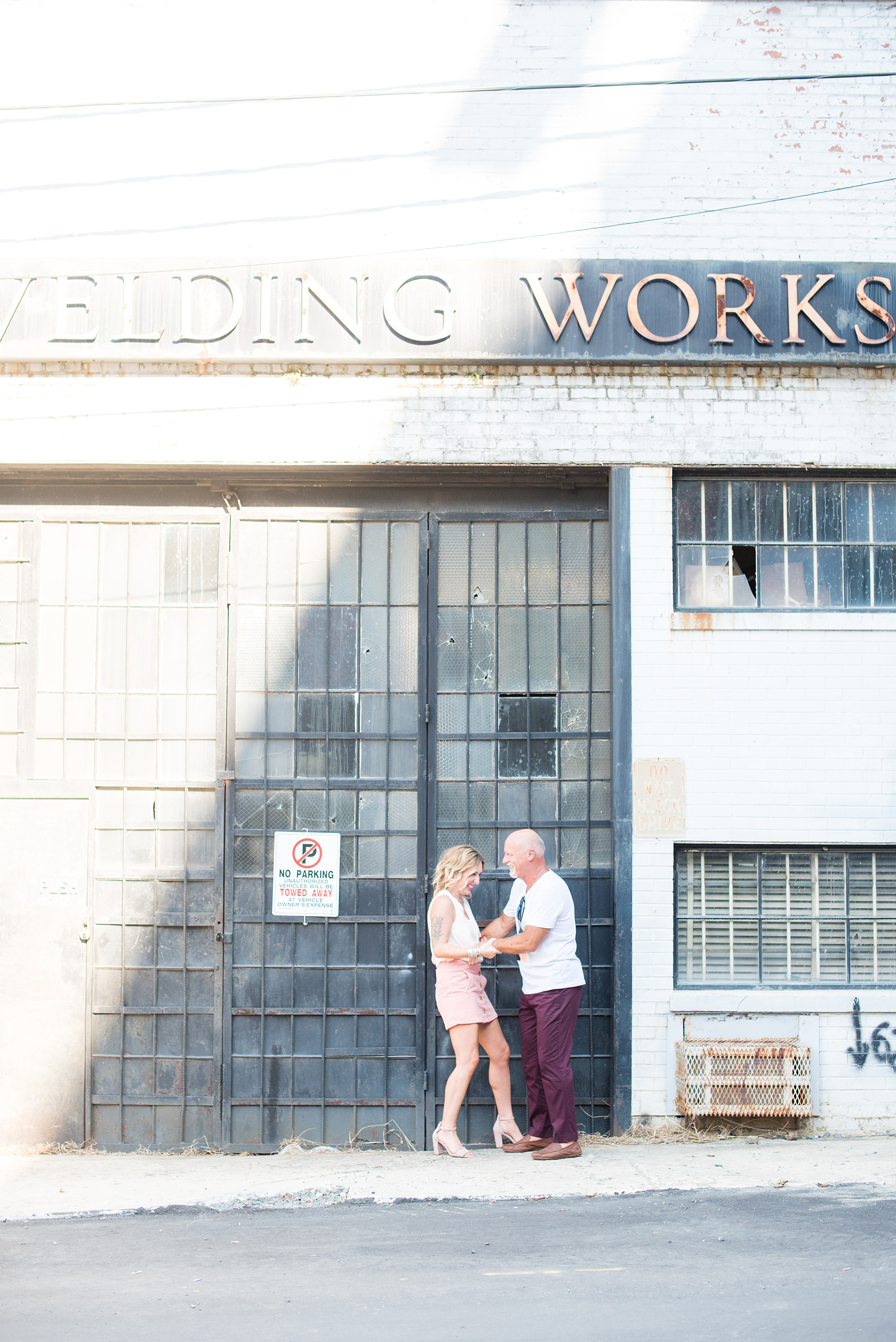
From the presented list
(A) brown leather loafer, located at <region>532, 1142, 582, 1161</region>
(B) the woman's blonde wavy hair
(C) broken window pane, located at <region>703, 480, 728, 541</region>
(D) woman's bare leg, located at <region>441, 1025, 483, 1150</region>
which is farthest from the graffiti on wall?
(C) broken window pane, located at <region>703, 480, 728, 541</region>

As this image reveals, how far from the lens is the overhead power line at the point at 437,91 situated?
25.6 ft

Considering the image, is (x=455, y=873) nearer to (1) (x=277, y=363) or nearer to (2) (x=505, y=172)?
(1) (x=277, y=363)

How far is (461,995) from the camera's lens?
23.0 feet

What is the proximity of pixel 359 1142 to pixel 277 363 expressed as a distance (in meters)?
5.17

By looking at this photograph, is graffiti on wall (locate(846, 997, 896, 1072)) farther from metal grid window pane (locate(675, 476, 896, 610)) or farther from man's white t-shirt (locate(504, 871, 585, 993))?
metal grid window pane (locate(675, 476, 896, 610))

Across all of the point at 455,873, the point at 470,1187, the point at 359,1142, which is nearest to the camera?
the point at 470,1187

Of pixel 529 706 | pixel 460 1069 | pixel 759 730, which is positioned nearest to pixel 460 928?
pixel 460 1069

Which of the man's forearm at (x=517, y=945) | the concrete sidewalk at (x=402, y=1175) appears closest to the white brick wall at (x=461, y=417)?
the man's forearm at (x=517, y=945)

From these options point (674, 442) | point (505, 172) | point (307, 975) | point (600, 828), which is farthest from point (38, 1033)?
point (505, 172)

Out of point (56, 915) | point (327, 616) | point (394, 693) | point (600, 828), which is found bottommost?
point (56, 915)

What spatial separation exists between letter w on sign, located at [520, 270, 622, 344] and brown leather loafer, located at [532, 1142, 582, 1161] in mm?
5116

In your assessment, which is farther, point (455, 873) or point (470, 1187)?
point (455, 873)

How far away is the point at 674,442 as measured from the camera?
7.73 m

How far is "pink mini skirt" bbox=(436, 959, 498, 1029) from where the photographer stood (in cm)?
700
